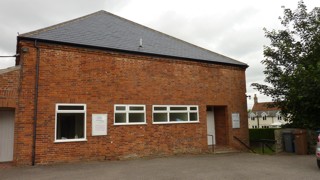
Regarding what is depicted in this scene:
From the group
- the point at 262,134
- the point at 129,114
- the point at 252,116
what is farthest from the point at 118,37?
the point at 252,116

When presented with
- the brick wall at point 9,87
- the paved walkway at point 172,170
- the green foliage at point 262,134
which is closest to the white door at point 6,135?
the brick wall at point 9,87

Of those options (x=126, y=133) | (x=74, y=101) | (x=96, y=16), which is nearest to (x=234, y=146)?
(x=126, y=133)

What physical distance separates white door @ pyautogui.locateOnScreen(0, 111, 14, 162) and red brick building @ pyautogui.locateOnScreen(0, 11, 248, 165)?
13cm

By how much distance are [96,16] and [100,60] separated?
4.33 meters

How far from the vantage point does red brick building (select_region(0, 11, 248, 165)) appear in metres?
10.7

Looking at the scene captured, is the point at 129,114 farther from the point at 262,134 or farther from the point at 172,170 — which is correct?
the point at 262,134

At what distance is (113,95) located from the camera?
1234cm

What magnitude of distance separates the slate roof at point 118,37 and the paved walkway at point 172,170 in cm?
497

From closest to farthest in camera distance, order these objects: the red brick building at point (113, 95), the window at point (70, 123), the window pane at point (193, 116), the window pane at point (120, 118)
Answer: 1. the red brick building at point (113, 95)
2. the window at point (70, 123)
3. the window pane at point (120, 118)
4. the window pane at point (193, 116)

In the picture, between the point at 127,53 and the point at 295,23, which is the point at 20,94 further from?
the point at 295,23

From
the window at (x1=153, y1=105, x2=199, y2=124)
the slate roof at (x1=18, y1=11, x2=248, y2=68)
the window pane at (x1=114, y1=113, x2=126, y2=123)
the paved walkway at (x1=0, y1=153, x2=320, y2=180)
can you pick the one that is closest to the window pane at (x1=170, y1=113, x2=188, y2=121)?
the window at (x1=153, y1=105, x2=199, y2=124)

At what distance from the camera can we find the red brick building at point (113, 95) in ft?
35.2

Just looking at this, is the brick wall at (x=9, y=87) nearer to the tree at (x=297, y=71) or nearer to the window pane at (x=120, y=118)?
the window pane at (x=120, y=118)

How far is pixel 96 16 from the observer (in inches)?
609
